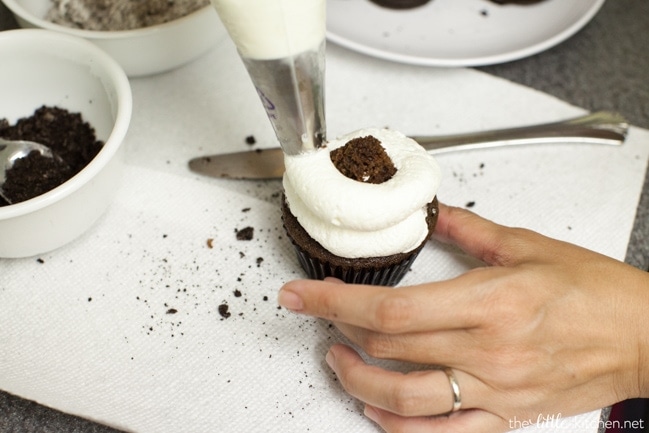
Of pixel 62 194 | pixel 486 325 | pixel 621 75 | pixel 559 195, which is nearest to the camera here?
pixel 486 325

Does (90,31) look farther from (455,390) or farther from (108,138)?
(455,390)

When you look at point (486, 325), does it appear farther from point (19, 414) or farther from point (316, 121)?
point (19, 414)

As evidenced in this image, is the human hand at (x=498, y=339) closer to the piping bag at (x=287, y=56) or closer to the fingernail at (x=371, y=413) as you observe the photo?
the fingernail at (x=371, y=413)

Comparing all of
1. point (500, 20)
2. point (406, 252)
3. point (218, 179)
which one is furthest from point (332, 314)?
point (500, 20)

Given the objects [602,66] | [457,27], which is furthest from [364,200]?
A: [602,66]

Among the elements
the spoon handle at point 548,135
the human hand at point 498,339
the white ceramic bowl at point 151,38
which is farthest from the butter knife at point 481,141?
the human hand at point 498,339

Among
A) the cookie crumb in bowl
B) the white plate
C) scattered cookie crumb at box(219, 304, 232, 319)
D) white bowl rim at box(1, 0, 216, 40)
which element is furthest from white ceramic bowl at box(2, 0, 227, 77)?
scattered cookie crumb at box(219, 304, 232, 319)

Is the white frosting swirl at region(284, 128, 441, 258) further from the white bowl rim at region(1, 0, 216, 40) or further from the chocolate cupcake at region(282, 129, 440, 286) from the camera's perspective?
the white bowl rim at region(1, 0, 216, 40)
